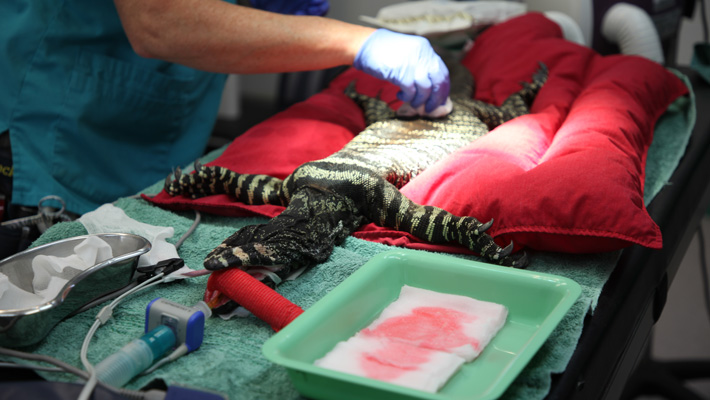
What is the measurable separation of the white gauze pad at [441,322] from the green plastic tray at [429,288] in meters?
0.03

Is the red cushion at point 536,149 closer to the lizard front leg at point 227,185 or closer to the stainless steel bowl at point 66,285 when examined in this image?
the lizard front leg at point 227,185

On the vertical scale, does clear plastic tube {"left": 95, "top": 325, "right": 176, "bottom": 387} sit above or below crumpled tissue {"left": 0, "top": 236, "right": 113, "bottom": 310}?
above

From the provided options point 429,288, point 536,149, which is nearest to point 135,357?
point 429,288

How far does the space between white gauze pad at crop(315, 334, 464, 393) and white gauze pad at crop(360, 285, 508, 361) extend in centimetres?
2

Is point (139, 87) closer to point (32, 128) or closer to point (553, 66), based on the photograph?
point (32, 128)

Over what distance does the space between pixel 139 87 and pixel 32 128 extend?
0.31 metres

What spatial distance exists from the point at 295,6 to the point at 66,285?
1.65 meters

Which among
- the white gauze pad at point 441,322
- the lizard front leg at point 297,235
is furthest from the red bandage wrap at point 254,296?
the white gauze pad at point 441,322

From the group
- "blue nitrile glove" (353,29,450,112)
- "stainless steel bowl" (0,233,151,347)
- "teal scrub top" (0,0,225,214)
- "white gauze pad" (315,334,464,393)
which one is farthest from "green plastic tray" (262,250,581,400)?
"teal scrub top" (0,0,225,214)

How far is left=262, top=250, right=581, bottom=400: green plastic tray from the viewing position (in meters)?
0.80

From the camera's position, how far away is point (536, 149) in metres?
1.60

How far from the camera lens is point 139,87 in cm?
187

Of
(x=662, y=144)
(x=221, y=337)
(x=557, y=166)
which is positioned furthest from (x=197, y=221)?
(x=662, y=144)

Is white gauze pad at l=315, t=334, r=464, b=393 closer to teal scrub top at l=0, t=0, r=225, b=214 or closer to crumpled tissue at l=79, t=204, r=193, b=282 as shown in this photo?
crumpled tissue at l=79, t=204, r=193, b=282
